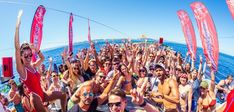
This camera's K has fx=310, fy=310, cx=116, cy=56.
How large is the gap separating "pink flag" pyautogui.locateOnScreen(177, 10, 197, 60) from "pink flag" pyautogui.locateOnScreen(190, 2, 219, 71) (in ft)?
6.26

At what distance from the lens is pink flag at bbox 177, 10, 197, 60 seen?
9641mm

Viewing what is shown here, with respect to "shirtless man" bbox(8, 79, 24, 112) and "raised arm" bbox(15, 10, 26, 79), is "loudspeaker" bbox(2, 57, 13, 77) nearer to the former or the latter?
"shirtless man" bbox(8, 79, 24, 112)

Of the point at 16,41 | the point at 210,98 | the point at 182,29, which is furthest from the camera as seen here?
the point at 182,29

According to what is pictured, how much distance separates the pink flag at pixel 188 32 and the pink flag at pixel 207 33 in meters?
1.91

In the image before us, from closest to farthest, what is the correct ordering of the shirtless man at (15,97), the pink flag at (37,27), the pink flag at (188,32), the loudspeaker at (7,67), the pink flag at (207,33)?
the loudspeaker at (7,67) < the shirtless man at (15,97) < the pink flag at (207,33) < the pink flag at (37,27) < the pink flag at (188,32)

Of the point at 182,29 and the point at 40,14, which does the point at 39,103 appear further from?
the point at 182,29

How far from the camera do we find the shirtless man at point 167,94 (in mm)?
4840

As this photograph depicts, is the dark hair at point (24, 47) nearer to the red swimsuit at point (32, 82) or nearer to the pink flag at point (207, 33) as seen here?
the red swimsuit at point (32, 82)

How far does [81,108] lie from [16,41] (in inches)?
46.5

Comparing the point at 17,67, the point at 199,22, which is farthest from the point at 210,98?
the point at 17,67

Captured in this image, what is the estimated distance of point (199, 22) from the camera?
761cm

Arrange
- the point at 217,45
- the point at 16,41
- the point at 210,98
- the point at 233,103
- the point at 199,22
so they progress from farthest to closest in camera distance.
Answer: the point at 199,22 < the point at 217,45 < the point at 210,98 < the point at 16,41 < the point at 233,103

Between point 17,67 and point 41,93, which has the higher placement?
Answer: point 17,67

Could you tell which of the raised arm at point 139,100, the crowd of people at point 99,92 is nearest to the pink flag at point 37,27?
the crowd of people at point 99,92
